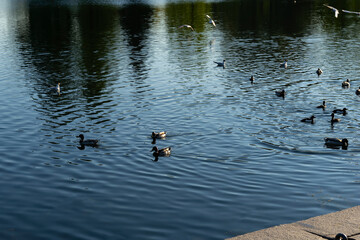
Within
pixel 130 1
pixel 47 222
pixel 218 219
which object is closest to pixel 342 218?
pixel 218 219

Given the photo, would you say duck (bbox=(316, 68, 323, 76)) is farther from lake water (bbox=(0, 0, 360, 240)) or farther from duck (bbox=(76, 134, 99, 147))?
duck (bbox=(76, 134, 99, 147))

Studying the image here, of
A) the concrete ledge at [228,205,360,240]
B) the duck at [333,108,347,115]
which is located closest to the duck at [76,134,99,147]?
the concrete ledge at [228,205,360,240]

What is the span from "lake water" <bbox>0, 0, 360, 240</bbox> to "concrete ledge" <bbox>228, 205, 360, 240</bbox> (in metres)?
1.12

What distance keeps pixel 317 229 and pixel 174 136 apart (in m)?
15.8

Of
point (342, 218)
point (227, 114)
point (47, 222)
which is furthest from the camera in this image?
point (227, 114)

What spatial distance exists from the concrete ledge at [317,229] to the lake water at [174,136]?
112 cm

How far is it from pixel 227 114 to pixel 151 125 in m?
6.44

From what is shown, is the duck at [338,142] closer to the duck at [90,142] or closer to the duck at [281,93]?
the duck at [281,93]

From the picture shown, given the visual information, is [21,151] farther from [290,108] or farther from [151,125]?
[290,108]

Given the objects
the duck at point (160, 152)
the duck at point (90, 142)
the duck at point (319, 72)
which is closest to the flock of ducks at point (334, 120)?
the duck at point (319, 72)

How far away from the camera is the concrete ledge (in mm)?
19016

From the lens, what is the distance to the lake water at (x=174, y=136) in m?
22.5

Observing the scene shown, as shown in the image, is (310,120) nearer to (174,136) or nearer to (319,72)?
(174,136)

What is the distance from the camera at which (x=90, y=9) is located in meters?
132
